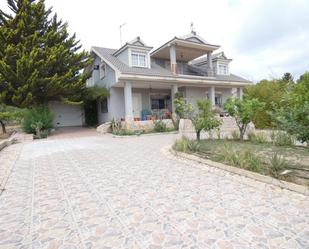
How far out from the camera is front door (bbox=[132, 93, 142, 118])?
19.8 m

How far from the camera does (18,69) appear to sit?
1517cm

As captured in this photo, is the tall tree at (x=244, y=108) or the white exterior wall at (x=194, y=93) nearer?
the tall tree at (x=244, y=108)

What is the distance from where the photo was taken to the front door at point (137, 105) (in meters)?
19.8

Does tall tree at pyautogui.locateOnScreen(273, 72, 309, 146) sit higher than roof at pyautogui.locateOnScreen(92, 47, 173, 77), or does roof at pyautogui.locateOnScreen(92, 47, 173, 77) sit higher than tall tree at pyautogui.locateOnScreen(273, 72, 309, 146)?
roof at pyautogui.locateOnScreen(92, 47, 173, 77)

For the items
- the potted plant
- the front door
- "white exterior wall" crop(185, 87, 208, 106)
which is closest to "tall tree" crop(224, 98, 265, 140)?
the potted plant

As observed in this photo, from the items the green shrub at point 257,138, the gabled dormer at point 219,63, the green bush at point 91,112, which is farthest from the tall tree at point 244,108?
the gabled dormer at point 219,63

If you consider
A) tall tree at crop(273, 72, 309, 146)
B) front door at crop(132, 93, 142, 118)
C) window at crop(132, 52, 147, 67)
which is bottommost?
tall tree at crop(273, 72, 309, 146)

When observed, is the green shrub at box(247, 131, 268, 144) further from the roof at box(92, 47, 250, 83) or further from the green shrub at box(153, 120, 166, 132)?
the roof at box(92, 47, 250, 83)

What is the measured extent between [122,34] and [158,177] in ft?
70.8

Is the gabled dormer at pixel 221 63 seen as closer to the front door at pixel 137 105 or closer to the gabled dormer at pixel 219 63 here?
the gabled dormer at pixel 219 63

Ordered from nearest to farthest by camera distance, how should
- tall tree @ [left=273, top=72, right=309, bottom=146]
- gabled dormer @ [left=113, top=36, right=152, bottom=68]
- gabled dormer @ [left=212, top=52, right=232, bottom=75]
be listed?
tall tree @ [left=273, top=72, right=309, bottom=146] → gabled dormer @ [left=113, top=36, right=152, bottom=68] → gabled dormer @ [left=212, top=52, right=232, bottom=75]

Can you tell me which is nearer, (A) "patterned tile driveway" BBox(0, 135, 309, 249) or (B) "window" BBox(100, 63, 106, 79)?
(A) "patterned tile driveway" BBox(0, 135, 309, 249)

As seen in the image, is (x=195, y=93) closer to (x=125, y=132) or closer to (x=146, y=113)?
(x=146, y=113)

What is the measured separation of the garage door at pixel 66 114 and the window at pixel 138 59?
829 cm
